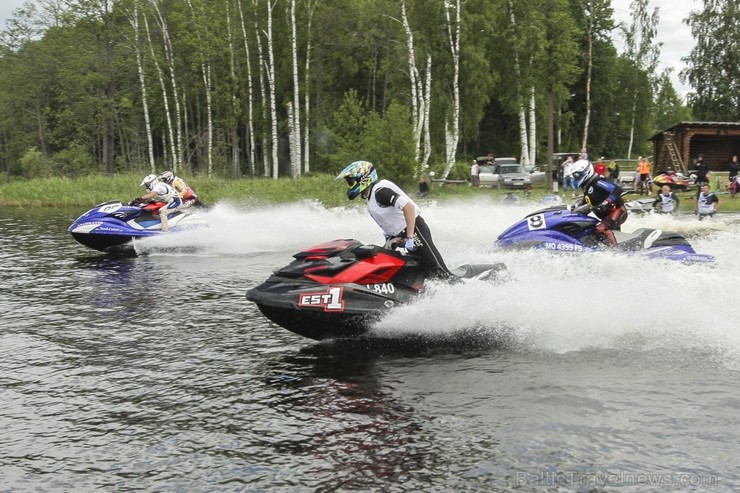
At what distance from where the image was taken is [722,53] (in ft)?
183

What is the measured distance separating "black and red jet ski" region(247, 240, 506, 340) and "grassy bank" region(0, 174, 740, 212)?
2293cm

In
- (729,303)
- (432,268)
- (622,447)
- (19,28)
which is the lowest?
(622,447)

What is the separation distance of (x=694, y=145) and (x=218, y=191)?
100ft

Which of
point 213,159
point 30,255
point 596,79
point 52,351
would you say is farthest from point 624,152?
point 52,351

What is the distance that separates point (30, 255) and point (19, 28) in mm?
50512

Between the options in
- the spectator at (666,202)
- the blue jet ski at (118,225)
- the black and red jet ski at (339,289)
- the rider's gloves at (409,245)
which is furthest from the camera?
the spectator at (666,202)

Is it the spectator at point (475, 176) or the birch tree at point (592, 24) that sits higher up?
the birch tree at point (592, 24)

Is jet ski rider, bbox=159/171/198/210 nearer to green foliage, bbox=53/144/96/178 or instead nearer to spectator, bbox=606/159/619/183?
spectator, bbox=606/159/619/183

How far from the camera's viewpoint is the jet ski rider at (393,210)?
8.45 meters

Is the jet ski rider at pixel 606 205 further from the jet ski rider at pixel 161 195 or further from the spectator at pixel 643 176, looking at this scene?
the spectator at pixel 643 176

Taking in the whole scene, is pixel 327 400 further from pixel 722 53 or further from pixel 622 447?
pixel 722 53

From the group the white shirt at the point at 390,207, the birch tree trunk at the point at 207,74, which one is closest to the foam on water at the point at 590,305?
the white shirt at the point at 390,207

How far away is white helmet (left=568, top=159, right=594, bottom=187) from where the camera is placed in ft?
38.1

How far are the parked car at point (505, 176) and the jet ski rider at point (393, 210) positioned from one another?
29.8 m
